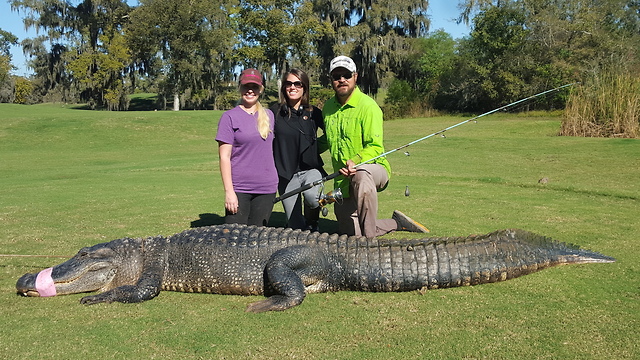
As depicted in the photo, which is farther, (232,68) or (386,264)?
(232,68)

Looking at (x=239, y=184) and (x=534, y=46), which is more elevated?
(x=534, y=46)

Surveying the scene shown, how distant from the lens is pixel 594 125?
15406mm

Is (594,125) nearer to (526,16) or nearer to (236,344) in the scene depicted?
(236,344)

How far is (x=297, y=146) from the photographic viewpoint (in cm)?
560

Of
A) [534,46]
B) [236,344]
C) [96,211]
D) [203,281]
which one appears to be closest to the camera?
[236,344]

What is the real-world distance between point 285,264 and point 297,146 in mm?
1924

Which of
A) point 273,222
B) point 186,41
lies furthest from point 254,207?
point 186,41

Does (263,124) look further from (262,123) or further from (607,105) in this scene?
(607,105)

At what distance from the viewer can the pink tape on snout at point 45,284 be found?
393 centimetres

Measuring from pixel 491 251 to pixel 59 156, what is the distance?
16954 mm

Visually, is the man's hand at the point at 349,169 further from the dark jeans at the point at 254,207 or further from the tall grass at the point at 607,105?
the tall grass at the point at 607,105

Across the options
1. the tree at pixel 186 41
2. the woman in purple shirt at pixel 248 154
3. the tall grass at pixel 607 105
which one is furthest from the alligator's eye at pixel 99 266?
the tree at pixel 186 41

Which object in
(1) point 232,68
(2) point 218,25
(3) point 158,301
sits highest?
(2) point 218,25

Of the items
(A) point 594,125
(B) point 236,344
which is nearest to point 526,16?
(A) point 594,125
